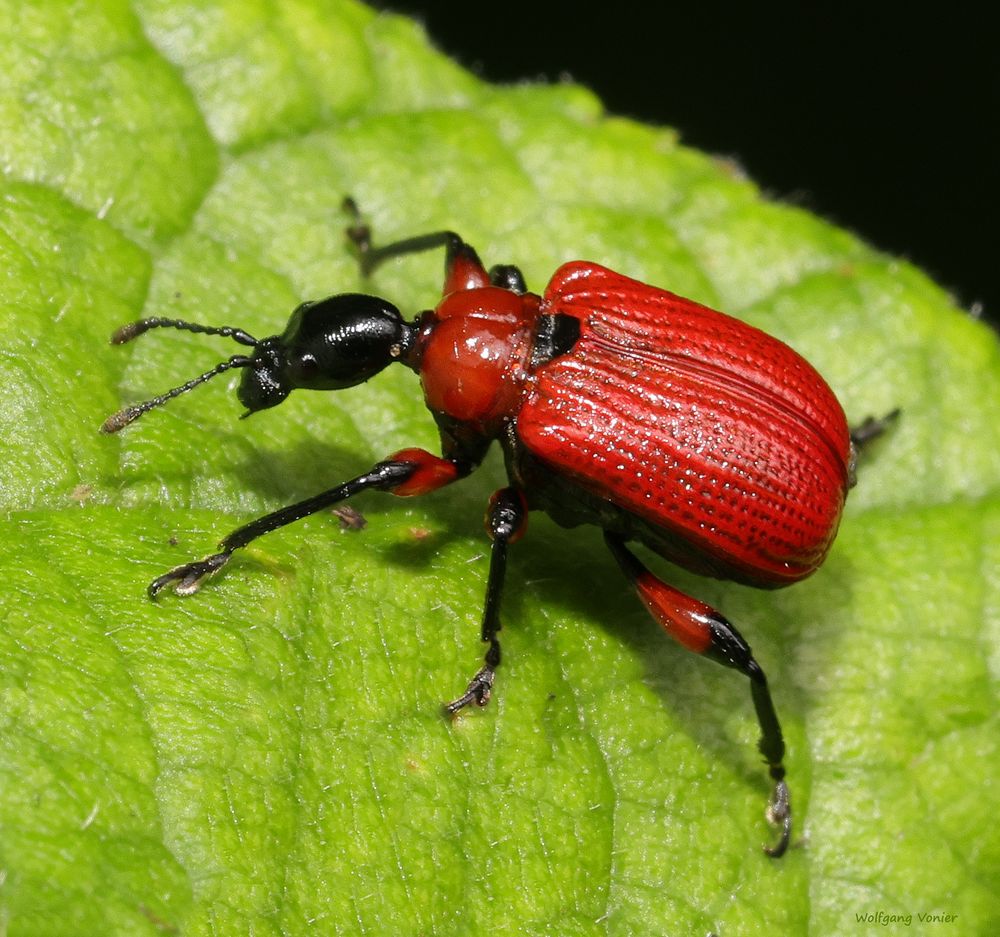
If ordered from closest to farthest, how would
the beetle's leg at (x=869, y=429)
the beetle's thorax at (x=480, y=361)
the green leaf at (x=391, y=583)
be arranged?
the green leaf at (x=391, y=583), the beetle's thorax at (x=480, y=361), the beetle's leg at (x=869, y=429)

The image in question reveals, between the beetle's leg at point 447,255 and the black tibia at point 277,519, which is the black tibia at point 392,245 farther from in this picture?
the black tibia at point 277,519

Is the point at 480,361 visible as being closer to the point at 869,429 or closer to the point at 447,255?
the point at 447,255

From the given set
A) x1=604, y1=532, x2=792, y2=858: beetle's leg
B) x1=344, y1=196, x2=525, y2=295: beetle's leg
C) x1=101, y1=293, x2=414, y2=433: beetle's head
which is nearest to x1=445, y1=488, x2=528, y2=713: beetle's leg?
x1=604, y1=532, x2=792, y2=858: beetle's leg

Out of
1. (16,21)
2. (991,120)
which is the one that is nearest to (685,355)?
(16,21)

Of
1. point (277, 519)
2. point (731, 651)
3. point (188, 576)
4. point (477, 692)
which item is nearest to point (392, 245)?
point (277, 519)

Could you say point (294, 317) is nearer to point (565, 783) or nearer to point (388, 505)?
point (388, 505)

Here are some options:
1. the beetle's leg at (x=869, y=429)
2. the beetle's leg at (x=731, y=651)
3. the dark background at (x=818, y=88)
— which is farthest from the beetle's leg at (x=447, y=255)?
the dark background at (x=818, y=88)
